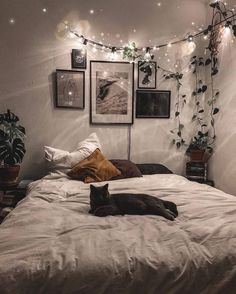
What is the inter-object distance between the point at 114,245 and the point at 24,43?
280 centimetres

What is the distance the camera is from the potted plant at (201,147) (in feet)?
12.6

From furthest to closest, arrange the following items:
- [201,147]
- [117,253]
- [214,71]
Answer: [201,147] → [214,71] → [117,253]

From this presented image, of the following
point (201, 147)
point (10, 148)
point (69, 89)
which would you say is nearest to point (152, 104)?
point (201, 147)

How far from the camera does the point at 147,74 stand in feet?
12.6

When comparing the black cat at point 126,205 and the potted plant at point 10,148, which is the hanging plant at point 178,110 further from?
the black cat at point 126,205

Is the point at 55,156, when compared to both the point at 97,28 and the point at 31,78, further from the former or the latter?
the point at 97,28

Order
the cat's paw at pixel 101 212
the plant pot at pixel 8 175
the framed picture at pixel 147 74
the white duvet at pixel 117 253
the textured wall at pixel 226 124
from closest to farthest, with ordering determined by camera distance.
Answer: the white duvet at pixel 117 253 → the cat's paw at pixel 101 212 → the plant pot at pixel 8 175 → the textured wall at pixel 226 124 → the framed picture at pixel 147 74

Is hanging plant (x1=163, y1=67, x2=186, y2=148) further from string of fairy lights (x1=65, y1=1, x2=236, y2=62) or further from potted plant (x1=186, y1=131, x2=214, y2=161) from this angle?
string of fairy lights (x1=65, y1=1, x2=236, y2=62)

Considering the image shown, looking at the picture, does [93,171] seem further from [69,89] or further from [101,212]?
[101,212]

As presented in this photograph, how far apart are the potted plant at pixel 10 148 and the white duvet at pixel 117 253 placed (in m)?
1.33

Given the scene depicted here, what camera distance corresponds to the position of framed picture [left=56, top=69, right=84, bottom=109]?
3.62 m

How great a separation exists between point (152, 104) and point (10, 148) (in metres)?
1.73

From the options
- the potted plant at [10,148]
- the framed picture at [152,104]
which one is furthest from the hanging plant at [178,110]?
the potted plant at [10,148]

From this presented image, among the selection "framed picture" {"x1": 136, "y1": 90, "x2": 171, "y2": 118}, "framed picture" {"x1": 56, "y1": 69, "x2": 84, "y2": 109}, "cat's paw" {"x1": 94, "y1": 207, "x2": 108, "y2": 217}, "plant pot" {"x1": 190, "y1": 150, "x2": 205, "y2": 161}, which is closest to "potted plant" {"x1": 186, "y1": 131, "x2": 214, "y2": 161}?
"plant pot" {"x1": 190, "y1": 150, "x2": 205, "y2": 161}
